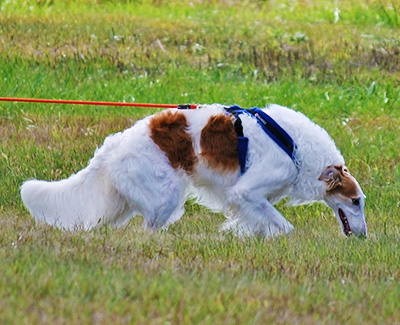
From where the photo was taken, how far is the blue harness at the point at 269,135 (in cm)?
650

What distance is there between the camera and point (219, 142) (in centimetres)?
646

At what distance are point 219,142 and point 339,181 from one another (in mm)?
917


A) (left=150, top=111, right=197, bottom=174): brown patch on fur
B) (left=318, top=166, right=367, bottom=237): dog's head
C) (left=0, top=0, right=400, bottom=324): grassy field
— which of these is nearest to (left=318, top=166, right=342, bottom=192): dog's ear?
(left=318, top=166, right=367, bottom=237): dog's head

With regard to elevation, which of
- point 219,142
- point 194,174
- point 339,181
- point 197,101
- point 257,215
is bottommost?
point 197,101

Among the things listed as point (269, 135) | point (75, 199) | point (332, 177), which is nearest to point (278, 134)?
point (269, 135)

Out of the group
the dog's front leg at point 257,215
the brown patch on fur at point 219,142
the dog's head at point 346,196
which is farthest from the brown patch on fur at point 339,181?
the brown patch on fur at point 219,142

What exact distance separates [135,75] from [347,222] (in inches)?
212

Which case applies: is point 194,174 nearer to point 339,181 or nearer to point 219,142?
point 219,142

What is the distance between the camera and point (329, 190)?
6766mm

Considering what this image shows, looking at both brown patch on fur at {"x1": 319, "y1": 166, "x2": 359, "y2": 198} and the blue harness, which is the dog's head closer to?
brown patch on fur at {"x1": 319, "y1": 166, "x2": 359, "y2": 198}

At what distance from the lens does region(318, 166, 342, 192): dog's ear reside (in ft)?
22.0

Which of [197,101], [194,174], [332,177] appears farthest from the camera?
[197,101]

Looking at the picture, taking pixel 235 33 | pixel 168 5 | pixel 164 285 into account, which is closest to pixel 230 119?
pixel 164 285

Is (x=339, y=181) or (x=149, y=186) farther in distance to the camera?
(x=339, y=181)
